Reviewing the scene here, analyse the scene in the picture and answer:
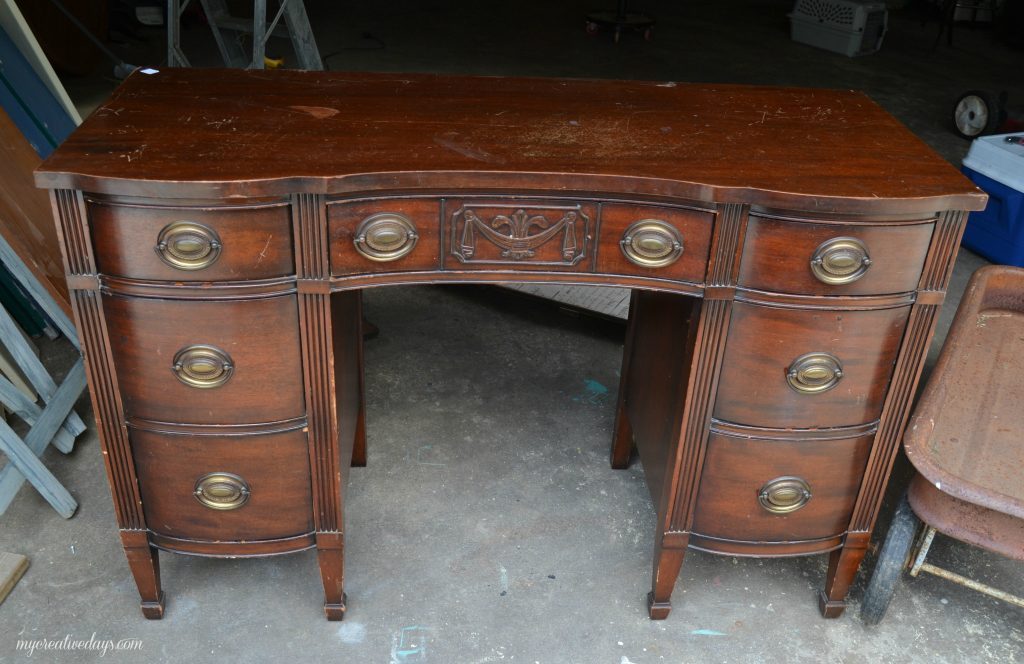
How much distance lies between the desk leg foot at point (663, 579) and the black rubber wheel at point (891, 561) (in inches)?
15.9

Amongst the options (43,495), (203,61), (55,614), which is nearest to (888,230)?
(55,614)

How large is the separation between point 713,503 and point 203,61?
4.98 metres

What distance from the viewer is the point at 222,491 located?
1.60 meters

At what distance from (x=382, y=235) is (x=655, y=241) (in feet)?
1.51

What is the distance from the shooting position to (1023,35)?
7.54m

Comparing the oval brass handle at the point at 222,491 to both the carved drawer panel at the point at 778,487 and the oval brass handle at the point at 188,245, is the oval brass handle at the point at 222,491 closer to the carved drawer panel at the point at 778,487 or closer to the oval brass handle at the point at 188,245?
the oval brass handle at the point at 188,245

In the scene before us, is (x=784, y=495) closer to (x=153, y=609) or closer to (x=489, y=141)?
(x=489, y=141)

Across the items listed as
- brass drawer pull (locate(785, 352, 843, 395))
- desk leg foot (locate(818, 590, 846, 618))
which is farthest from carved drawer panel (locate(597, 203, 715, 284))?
A: desk leg foot (locate(818, 590, 846, 618))

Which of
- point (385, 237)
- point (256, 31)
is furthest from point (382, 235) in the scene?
point (256, 31)

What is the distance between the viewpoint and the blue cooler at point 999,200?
11.0ft

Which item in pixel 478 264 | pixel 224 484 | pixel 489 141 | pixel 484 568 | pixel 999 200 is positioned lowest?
pixel 484 568

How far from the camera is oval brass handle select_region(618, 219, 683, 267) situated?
1.43 meters

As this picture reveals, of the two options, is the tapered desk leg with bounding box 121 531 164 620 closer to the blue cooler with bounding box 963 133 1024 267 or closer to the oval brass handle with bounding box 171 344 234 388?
the oval brass handle with bounding box 171 344 234 388

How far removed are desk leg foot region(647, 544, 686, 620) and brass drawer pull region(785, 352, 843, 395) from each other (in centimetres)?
43
